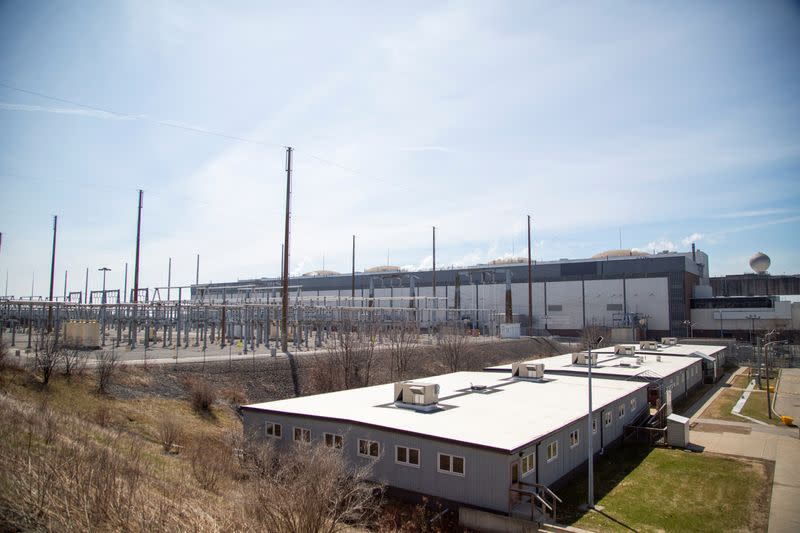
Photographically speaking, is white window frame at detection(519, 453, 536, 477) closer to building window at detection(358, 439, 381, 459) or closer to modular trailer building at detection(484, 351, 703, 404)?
building window at detection(358, 439, 381, 459)

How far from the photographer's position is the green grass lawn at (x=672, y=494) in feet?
54.4

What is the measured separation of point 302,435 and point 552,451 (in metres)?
9.72

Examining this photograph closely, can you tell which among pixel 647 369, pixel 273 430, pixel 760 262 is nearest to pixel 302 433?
pixel 273 430

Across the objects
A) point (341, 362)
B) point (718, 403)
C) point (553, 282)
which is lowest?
point (718, 403)

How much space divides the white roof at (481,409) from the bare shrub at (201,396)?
6772 millimetres

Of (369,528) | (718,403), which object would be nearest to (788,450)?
(718,403)

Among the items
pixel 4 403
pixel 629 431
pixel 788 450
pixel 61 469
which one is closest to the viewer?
pixel 61 469

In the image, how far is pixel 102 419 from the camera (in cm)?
2231

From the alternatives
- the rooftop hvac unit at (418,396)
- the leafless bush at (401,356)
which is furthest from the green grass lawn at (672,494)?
the leafless bush at (401,356)

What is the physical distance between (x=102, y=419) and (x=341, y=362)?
18171 millimetres

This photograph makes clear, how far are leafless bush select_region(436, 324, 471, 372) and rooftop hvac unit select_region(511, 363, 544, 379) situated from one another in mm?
14532

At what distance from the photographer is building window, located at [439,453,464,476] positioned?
1698 centimetres

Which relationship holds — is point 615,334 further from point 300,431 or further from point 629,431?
point 300,431

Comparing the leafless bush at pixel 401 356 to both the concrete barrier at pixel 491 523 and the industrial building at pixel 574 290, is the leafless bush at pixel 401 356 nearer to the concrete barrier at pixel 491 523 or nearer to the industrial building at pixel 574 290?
the industrial building at pixel 574 290
